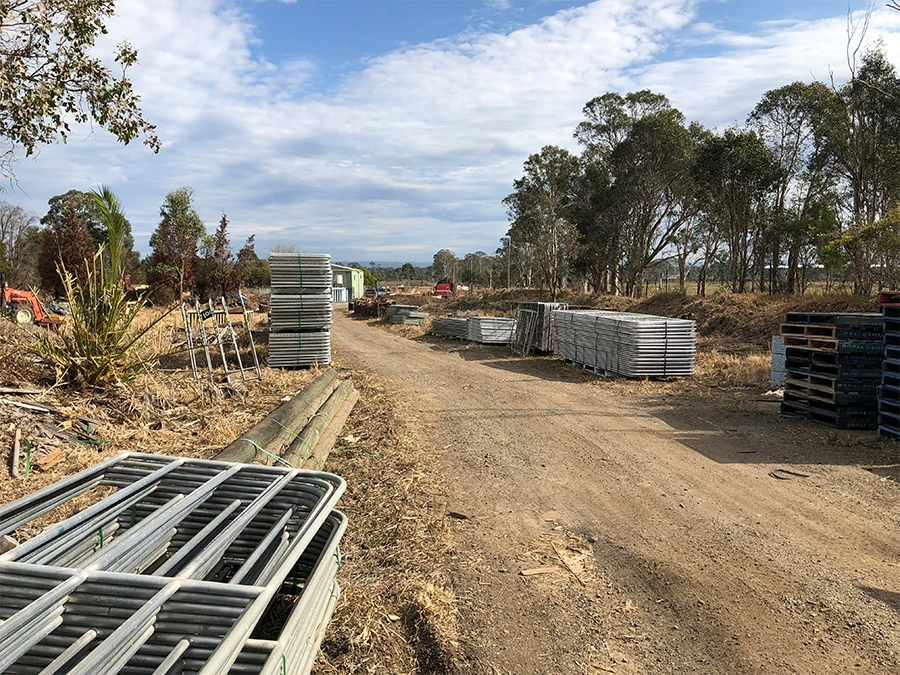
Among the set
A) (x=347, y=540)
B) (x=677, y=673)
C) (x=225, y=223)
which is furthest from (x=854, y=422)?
(x=225, y=223)

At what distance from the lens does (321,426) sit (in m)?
7.21

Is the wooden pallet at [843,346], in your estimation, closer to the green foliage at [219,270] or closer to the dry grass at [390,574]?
the dry grass at [390,574]

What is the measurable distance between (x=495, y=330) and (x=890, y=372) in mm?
13522

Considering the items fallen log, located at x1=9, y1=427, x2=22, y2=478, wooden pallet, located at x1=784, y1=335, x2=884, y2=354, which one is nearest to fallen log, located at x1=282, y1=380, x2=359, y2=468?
fallen log, located at x1=9, y1=427, x2=22, y2=478

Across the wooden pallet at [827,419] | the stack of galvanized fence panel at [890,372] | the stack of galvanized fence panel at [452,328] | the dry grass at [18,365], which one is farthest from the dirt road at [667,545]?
the stack of galvanized fence panel at [452,328]

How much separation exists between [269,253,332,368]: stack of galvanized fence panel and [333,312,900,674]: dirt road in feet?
18.2

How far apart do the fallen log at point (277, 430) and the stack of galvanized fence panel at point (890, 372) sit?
7573mm

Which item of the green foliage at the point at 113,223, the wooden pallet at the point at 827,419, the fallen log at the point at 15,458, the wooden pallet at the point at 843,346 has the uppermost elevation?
the green foliage at the point at 113,223

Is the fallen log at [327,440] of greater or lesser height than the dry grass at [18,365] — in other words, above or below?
below

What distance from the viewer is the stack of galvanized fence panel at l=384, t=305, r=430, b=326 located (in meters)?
30.7

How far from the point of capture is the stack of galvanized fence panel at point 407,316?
30.7 metres

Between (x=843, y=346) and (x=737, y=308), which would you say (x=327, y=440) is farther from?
(x=737, y=308)

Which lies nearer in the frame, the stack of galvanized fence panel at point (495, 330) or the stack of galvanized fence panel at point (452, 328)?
the stack of galvanized fence panel at point (495, 330)

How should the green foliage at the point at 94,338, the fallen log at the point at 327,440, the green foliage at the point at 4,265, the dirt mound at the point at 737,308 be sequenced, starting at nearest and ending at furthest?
the fallen log at the point at 327,440 → the green foliage at the point at 94,338 → the dirt mound at the point at 737,308 → the green foliage at the point at 4,265
